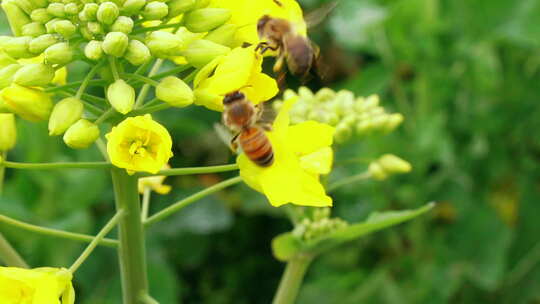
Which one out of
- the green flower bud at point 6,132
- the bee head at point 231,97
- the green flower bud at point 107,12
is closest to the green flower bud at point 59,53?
the green flower bud at point 107,12

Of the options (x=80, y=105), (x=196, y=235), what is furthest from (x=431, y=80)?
(x=80, y=105)

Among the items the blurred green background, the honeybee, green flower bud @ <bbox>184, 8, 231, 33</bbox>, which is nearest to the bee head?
the honeybee

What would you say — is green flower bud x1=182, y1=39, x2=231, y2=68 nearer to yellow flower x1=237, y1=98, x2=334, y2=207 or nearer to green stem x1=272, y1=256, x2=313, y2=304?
yellow flower x1=237, y1=98, x2=334, y2=207

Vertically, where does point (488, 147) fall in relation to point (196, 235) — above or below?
above

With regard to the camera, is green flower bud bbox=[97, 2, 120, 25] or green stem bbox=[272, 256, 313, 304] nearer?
green flower bud bbox=[97, 2, 120, 25]

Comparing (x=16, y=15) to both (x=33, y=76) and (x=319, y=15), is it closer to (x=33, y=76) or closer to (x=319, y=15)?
(x=33, y=76)

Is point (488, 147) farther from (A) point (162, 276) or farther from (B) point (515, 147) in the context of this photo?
(A) point (162, 276)
